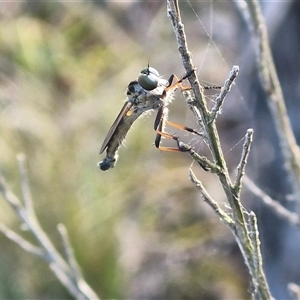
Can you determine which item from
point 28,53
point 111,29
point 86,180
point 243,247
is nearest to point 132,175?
point 86,180

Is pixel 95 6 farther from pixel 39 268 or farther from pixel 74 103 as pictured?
pixel 39 268

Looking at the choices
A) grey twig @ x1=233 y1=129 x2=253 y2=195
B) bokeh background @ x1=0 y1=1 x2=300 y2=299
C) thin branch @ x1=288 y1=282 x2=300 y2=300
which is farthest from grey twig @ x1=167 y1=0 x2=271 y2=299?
bokeh background @ x1=0 y1=1 x2=300 y2=299

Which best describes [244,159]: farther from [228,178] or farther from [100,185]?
[100,185]

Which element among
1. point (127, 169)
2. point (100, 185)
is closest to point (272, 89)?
point (100, 185)

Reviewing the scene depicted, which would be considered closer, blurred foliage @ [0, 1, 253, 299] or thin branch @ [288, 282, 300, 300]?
thin branch @ [288, 282, 300, 300]

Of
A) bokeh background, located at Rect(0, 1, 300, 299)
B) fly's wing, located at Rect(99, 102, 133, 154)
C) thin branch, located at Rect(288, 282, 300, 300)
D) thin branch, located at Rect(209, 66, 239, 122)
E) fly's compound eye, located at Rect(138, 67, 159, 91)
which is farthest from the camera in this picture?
bokeh background, located at Rect(0, 1, 300, 299)

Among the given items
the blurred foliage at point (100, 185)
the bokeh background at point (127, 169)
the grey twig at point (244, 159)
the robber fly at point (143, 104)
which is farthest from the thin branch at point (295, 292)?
the blurred foliage at point (100, 185)

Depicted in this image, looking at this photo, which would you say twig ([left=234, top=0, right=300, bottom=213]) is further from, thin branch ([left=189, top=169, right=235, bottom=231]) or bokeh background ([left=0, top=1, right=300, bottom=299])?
bokeh background ([left=0, top=1, right=300, bottom=299])
